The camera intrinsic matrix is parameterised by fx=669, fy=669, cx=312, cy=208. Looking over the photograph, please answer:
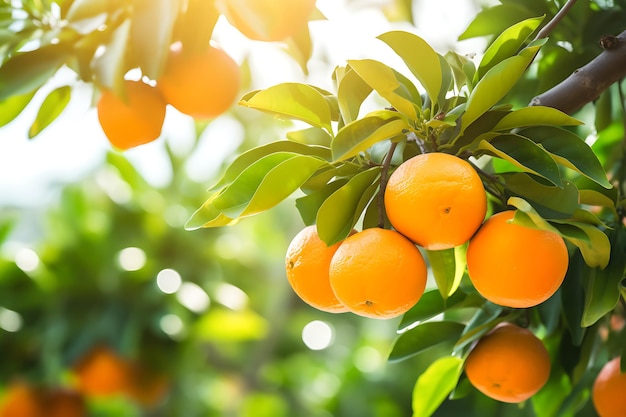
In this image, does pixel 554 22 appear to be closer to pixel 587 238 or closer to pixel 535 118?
pixel 535 118

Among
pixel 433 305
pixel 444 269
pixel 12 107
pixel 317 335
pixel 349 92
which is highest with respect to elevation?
pixel 349 92

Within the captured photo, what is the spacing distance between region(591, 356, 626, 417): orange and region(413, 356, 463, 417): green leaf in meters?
0.18

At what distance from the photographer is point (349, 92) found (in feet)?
2.43

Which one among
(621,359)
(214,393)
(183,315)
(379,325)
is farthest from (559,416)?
(214,393)

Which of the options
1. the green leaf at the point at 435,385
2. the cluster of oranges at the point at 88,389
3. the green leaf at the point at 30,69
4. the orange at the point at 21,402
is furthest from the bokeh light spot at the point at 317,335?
the green leaf at the point at 30,69

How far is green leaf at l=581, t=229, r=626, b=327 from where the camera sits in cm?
69

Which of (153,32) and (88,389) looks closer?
(153,32)

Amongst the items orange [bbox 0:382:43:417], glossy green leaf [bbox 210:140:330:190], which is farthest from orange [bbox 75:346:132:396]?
glossy green leaf [bbox 210:140:330:190]

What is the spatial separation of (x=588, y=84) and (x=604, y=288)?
0.23m

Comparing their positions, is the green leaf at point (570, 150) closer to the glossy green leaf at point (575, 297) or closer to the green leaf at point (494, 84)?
the green leaf at point (494, 84)

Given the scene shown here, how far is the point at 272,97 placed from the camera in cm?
71

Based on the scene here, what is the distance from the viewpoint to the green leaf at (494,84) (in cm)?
64

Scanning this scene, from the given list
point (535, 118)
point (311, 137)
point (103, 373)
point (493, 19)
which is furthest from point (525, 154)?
point (103, 373)

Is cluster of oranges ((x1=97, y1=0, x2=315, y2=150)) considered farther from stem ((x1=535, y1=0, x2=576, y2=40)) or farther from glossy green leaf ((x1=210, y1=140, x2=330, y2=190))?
stem ((x1=535, y1=0, x2=576, y2=40))
